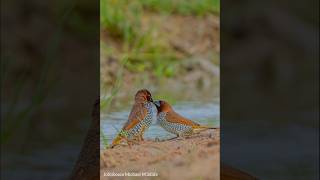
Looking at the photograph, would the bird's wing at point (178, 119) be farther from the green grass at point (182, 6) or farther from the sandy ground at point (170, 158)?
the green grass at point (182, 6)

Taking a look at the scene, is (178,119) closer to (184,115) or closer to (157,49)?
(184,115)

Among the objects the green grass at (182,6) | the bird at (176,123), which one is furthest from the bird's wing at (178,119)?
the green grass at (182,6)

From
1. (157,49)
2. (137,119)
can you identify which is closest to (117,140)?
(137,119)

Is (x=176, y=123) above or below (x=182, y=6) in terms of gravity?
below

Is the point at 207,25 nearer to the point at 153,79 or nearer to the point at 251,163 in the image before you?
the point at 153,79
